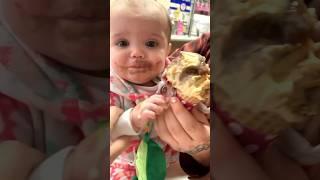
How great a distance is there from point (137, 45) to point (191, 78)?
0.14 metres

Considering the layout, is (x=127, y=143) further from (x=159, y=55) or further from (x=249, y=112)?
(x=249, y=112)

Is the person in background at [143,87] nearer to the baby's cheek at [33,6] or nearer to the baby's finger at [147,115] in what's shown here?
the baby's finger at [147,115]

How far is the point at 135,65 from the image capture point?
78cm

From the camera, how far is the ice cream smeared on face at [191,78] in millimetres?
708

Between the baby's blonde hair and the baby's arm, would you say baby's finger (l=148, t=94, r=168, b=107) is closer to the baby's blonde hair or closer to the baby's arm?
the baby's arm

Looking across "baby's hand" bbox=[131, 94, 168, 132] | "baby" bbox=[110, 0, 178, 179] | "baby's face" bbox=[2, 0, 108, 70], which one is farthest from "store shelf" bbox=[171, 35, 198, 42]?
"baby's face" bbox=[2, 0, 108, 70]

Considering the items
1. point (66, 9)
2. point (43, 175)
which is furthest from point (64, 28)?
point (43, 175)

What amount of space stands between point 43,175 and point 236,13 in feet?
1.08

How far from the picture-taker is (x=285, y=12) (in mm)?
529

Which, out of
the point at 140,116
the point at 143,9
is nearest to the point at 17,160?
the point at 140,116

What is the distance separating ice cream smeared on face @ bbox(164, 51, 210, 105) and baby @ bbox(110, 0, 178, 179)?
0.14 feet

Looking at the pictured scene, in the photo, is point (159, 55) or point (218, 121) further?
point (159, 55)

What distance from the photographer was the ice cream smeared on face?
0.71 m

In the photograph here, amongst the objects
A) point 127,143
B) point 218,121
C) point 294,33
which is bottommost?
point 127,143
